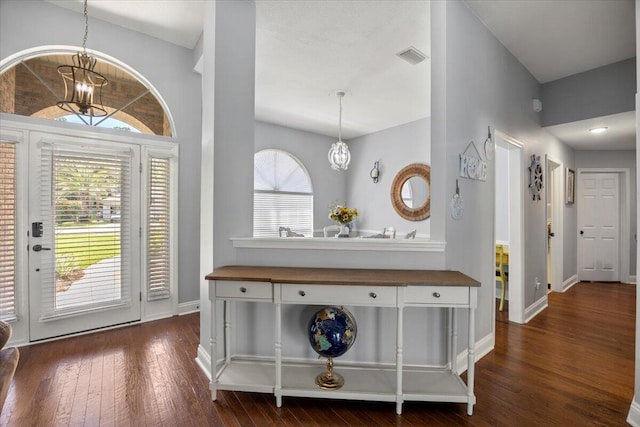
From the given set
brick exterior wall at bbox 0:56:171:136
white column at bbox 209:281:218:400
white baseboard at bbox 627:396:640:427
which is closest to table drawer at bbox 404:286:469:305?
white baseboard at bbox 627:396:640:427

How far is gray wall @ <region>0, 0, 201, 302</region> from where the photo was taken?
8.55 ft

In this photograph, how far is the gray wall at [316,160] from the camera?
5.74 metres

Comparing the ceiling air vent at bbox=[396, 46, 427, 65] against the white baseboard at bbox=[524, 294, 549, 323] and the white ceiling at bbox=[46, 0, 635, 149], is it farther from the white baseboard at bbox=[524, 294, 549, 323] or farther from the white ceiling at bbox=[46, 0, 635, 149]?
the white baseboard at bbox=[524, 294, 549, 323]

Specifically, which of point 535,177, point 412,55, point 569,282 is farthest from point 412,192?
point 569,282

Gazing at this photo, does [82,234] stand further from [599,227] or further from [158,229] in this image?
[599,227]

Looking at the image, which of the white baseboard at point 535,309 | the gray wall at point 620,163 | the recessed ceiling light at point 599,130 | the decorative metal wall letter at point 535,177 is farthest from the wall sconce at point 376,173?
the gray wall at point 620,163

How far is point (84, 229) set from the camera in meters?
2.93

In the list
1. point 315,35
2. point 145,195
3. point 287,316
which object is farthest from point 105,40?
point 287,316

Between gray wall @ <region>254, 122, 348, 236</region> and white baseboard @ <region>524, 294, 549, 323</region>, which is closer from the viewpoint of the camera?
white baseboard @ <region>524, 294, 549, 323</region>

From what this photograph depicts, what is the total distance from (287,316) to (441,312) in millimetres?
1146

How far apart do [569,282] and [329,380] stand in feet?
17.0

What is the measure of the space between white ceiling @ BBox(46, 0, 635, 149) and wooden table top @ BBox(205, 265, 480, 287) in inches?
82.6

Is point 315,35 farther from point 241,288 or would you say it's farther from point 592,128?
point 592,128

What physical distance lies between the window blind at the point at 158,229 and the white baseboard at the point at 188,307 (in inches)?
7.9
